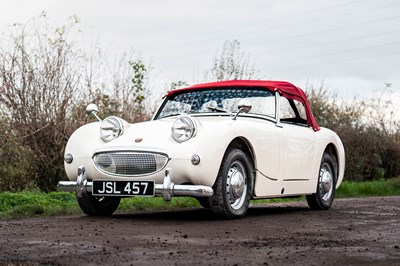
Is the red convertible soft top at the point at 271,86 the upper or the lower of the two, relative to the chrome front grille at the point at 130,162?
upper

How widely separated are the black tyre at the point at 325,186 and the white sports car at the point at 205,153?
1.07 feet

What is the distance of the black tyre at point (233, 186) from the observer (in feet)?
26.3

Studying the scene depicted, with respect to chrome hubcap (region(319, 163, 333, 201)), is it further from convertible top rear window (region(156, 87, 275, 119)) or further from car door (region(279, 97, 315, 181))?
convertible top rear window (region(156, 87, 275, 119))

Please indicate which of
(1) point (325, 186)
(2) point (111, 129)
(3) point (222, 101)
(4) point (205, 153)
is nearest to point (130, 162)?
(2) point (111, 129)

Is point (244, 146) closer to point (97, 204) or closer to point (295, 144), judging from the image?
point (295, 144)

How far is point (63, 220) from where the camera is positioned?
326 inches

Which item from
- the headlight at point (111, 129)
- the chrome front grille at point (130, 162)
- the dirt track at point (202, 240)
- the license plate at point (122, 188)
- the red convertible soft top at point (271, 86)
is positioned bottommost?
the dirt track at point (202, 240)

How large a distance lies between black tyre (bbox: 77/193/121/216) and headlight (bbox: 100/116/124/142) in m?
0.68

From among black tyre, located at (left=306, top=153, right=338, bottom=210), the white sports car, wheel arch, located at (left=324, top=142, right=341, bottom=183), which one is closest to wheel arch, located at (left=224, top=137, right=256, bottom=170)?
the white sports car

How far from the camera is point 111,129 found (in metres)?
8.54

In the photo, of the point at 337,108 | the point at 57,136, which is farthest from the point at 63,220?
the point at 337,108

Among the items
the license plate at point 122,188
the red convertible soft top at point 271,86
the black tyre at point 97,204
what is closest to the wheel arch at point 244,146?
the license plate at point 122,188

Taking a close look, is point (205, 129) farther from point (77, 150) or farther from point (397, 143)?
point (397, 143)

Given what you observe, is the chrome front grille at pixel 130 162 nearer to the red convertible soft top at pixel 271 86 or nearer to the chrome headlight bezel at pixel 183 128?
the chrome headlight bezel at pixel 183 128
